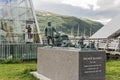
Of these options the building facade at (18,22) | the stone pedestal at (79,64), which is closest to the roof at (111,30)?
the building facade at (18,22)

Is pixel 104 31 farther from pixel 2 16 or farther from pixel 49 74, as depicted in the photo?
pixel 49 74

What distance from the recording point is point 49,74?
40.4 feet

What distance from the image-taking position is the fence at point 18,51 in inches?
921

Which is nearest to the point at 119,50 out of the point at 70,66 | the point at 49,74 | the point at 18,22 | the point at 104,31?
the point at 18,22

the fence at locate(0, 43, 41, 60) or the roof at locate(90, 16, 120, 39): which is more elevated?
the roof at locate(90, 16, 120, 39)

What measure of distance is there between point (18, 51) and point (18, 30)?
2.52 meters

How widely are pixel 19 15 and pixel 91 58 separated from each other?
17.3 metres

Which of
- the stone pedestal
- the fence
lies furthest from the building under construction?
the stone pedestal

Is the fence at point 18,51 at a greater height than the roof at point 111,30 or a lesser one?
lesser

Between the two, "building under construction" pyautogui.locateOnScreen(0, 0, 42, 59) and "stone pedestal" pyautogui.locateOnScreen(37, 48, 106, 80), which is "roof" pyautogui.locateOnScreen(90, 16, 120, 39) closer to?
"building under construction" pyautogui.locateOnScreen(0, 0, 42, 59)

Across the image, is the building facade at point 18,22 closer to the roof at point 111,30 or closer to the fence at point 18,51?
the fence at point 18,51

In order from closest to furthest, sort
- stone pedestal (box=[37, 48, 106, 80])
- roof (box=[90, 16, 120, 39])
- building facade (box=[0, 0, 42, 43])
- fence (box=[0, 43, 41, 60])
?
stone pedestal (box=[37, 48, 106, 80])
fence (box=[0, 43, 41, 60])
building facade (box=[0, 0, 42, 43])
roof (box=[90, 16, 120, 39])

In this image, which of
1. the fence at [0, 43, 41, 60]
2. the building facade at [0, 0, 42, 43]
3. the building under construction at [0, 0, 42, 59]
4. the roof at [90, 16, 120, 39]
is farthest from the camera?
the roof at [90, 16, 120, 39]

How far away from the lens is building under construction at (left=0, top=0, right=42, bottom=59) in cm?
2378
